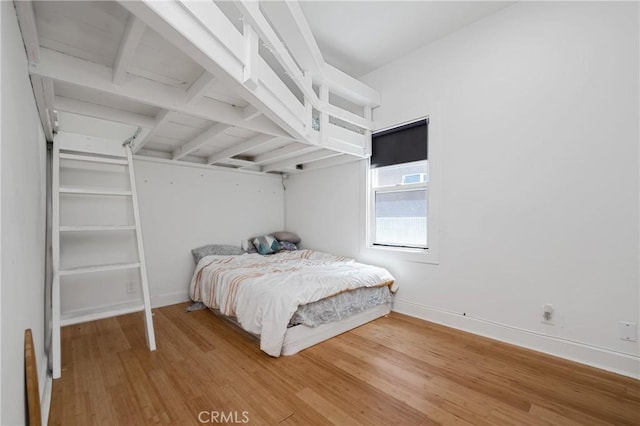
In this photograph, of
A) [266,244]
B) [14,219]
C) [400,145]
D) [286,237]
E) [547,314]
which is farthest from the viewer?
[286,237]

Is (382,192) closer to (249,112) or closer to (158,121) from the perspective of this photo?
(249,112)

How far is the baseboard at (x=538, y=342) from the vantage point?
5.93 ft

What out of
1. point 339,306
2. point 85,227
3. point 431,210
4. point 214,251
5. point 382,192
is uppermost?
point 382,192

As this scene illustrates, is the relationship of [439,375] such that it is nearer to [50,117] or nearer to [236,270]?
[236,270]

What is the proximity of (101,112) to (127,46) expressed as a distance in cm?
98

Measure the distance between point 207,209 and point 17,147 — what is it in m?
2.64

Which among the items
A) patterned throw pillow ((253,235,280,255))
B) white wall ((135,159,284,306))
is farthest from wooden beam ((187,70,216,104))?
patterned throw pillow ((253,235,280,255))

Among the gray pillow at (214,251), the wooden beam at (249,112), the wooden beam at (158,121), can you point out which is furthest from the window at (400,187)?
the wooden beam at (158,121)

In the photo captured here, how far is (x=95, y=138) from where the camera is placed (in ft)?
7.74

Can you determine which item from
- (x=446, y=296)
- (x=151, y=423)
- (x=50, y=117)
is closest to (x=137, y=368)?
(x=151, y=423)

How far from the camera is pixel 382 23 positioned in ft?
8.04

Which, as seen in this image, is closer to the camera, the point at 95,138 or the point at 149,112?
the point at 149,112

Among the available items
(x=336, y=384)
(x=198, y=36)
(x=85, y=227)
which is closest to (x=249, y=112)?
(x=198, y=36)

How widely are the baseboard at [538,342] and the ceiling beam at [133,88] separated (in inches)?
94.7
